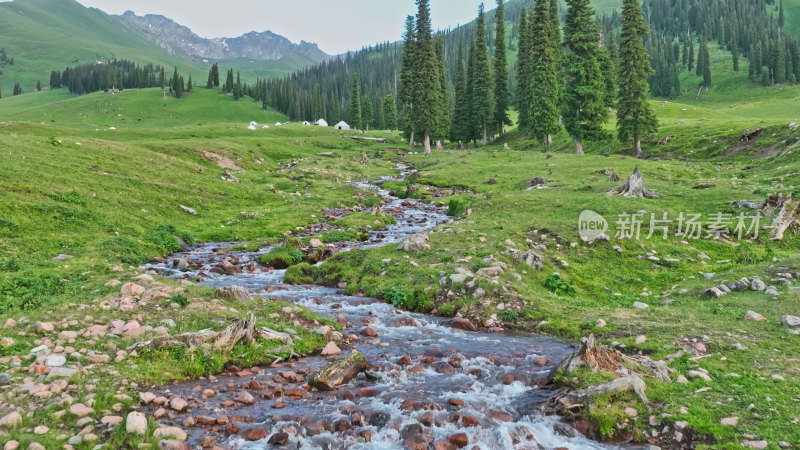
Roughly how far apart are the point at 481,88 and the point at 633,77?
31230 millimetres

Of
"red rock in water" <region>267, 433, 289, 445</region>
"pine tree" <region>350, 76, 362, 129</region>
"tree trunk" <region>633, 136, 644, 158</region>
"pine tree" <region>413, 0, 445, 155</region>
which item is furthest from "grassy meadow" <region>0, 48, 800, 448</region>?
"pine tree" <region>350, 76, 362, 129</region>

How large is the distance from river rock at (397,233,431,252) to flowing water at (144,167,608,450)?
6.29 metres

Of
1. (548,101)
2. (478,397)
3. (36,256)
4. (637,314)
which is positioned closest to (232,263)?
(36,256)

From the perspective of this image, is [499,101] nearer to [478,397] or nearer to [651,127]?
[651,127]

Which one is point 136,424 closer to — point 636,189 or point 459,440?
point 459,440

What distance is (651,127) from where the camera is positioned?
197 ft

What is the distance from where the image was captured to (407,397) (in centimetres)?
977

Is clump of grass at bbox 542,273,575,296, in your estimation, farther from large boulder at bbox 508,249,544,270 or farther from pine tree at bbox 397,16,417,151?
pine tree at bbox 397,16,417,151

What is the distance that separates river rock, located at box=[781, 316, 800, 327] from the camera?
476 inches

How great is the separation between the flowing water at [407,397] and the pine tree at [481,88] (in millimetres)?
76546

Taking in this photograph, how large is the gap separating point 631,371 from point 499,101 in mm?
83927

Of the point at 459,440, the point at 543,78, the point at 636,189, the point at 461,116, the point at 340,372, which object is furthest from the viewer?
the point at 461,116

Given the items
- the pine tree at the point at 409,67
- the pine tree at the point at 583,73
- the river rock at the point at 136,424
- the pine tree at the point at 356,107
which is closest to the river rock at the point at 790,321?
the river rock at the point at 136,424

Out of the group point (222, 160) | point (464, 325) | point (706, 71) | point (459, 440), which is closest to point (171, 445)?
point (459, 440)
